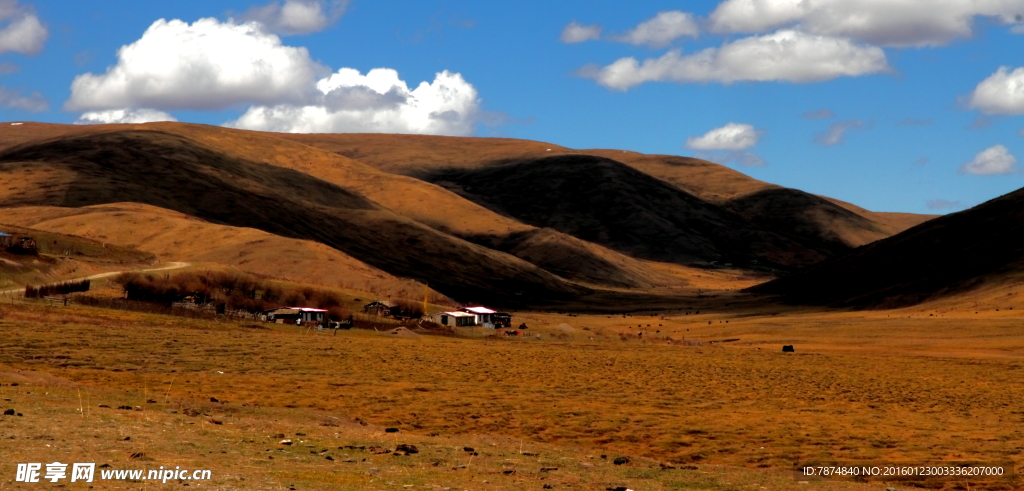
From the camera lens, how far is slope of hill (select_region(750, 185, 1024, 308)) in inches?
4584

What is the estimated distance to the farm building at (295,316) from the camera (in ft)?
261

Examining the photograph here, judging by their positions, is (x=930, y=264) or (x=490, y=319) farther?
(x=930, y=264)

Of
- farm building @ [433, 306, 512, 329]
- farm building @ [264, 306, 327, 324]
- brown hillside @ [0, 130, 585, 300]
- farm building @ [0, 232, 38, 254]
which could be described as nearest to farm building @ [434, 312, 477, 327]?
farm building @ [433, 306, 512, 329]

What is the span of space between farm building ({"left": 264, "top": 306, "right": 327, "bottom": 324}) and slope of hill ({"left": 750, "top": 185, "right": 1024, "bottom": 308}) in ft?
216

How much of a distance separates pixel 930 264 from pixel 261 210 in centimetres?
10000

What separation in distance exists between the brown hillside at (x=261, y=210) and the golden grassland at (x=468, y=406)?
91.9 m

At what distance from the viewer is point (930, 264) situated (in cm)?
12731

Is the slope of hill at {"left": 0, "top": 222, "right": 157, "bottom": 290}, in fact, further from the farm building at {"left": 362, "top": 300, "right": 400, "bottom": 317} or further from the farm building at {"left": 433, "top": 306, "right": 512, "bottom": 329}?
the farm building at {"left": 433, "top": 306, "right": 512, "bottom": 329}

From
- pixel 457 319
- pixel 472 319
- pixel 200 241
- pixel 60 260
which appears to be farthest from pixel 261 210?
pixel 457 319

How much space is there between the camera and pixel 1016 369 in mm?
55469

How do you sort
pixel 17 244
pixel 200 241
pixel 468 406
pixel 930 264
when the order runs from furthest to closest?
pixel 930 264 → pixel 200 241 → pixel 17 244 → pixel 468 406

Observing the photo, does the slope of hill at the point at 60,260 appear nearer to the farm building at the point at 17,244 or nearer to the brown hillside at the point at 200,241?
the farm building at the point at 17,244

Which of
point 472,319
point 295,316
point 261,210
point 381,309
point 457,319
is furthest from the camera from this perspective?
point 261,210

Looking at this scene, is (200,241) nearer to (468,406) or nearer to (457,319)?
(457,319)
